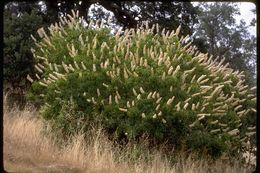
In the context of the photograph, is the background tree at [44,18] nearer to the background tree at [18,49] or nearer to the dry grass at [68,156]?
the background tree at [18,49]

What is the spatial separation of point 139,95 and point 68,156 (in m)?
1.57

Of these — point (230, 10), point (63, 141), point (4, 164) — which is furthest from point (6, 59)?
point (230, 10)

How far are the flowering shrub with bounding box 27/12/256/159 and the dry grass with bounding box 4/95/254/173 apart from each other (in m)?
0.35

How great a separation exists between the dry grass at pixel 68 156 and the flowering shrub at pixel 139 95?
348 mm

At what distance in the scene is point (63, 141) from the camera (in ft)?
26.4

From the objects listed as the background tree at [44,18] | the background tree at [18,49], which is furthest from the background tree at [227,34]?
the background tree at [18,49]

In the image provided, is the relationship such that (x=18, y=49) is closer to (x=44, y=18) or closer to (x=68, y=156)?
(x=44, y=18)

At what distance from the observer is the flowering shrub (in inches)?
322

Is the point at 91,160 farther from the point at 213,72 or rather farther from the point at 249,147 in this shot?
the point at 249,147

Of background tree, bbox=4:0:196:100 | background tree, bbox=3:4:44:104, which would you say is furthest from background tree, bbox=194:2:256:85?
background tree, bbox=3:4:44:104

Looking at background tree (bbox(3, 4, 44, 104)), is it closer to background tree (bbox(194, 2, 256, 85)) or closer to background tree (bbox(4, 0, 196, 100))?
background tree (bbox(4, 0, 196, 100))

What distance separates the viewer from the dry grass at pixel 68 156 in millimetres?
6465

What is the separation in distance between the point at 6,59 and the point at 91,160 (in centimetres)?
525

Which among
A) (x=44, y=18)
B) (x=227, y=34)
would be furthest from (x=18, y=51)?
(x=227, y=34)
